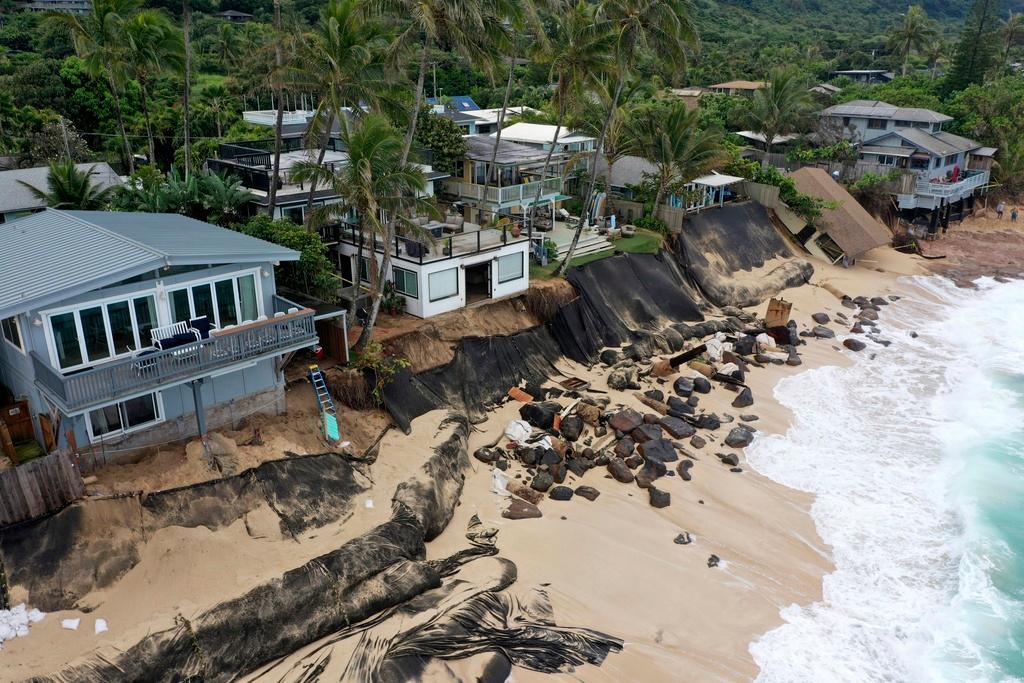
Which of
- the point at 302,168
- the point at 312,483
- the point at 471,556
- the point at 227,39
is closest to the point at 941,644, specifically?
the point at 471,556

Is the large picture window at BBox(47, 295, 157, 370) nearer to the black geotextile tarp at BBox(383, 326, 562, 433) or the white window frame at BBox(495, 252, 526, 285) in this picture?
the black geotextile tarp at BBox(383, 326, 562, 433)

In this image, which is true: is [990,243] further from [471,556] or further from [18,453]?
[18,453]

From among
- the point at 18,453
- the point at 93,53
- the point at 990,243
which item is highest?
the point at 93,53

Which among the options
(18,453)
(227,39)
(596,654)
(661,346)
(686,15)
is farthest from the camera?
(227,39)

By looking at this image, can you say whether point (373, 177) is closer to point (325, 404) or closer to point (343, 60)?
point (343, 60)

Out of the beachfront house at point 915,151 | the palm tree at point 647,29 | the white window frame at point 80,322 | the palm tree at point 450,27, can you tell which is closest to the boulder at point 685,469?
the palm tree at point 450,27

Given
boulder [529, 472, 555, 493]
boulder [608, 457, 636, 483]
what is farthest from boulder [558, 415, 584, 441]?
boulder [529, 472, 555, 493]

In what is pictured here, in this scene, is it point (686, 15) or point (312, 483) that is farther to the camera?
point (686, 15)

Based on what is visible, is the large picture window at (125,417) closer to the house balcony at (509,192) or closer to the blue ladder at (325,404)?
the blue ladder at (325,404)
